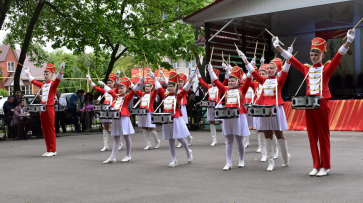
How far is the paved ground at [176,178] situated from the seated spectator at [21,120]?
456cm

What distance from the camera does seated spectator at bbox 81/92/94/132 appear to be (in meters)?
19.6

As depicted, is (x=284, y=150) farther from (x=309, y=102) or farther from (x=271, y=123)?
(x=309, y=102)

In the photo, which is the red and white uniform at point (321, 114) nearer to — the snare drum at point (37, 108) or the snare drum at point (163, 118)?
the snare drum at point (163, 118)

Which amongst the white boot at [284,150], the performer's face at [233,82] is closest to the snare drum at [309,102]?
the white boot at [284,150]

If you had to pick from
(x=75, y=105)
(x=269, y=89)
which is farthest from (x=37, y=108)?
(x=75, y=105)

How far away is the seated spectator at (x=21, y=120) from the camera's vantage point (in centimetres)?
1639

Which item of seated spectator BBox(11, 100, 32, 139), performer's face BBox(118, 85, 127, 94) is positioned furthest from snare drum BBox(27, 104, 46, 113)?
seated spectator BBox(11, 100, 32, 139)

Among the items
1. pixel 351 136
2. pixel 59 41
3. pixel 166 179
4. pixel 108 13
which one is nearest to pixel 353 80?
pixel 351 136

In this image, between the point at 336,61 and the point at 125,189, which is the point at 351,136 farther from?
the point at 125,189

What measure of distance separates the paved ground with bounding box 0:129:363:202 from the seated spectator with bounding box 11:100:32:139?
15.0 feet

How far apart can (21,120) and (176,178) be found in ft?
35.1

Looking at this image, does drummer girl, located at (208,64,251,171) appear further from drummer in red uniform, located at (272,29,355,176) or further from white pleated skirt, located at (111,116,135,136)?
white pleated skirt, located at (111,116,135,136)

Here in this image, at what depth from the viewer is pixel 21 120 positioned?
1655cm

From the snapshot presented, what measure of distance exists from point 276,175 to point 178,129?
2.41 metres
